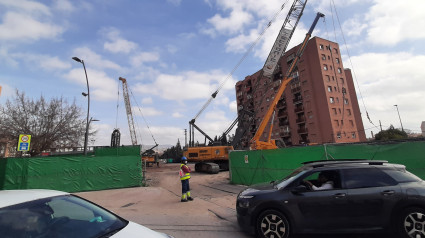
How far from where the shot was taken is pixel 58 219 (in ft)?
9.11

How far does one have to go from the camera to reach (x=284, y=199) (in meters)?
4.67

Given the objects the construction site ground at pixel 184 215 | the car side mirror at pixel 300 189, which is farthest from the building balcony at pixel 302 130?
the car side mirror at pixel 300 189

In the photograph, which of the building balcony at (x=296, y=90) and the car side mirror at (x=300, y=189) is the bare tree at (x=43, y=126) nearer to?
the car side mirror at (x=300, y=189)

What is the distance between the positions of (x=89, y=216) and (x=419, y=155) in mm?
9076

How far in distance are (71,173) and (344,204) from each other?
13643 millimetres

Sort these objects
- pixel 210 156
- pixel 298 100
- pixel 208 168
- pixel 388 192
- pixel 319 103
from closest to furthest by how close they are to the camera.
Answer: pixel 388 192, pixel 208 168, pixel 210 156, pixel 319 103, pixel 298 100

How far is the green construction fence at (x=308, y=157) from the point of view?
7.25 meters

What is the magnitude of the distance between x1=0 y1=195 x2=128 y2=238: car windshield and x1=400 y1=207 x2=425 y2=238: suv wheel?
4.84 meters

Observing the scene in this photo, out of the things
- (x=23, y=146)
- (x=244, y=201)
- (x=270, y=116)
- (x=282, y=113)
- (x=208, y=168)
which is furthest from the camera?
(x=282, y=113)

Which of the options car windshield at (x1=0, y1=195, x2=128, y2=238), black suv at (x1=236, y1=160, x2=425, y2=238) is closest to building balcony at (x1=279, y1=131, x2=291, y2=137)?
black suv at (x1=236, y1=160, x2=425, y2=238)

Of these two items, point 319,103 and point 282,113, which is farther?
point 282,113

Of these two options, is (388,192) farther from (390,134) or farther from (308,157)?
(390,134)

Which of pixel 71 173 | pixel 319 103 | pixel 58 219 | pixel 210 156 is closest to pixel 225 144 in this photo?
pixel 210 156

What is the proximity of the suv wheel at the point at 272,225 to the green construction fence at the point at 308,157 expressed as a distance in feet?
16.5
